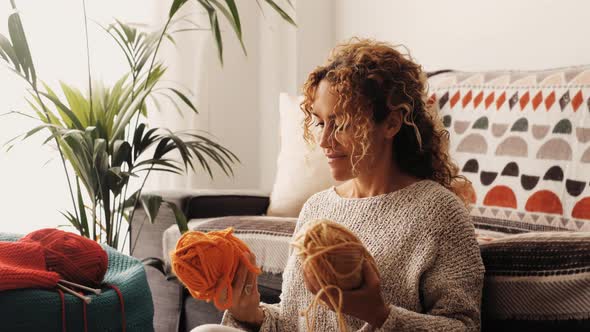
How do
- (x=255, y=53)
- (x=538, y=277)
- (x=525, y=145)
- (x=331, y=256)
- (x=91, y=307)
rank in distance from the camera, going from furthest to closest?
(x=255, y=53) → (x=525, y=145) → (x=91, y=307) → (x=538, y=277) → (x=331, y=256)

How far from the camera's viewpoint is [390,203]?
128 centimetres

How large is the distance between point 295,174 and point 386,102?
1.40 m

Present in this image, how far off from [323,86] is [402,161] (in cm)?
19

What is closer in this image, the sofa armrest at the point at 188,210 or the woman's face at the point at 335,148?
the woman's face at the point at 335,148

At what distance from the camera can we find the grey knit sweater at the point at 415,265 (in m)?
1.14

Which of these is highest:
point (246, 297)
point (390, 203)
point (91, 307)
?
point (390, 203)

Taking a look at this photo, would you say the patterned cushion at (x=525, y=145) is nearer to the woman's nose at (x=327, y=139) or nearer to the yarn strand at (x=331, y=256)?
the woman's nose at (x=327, y=139)

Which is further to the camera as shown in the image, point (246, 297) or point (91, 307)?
point (91, 307)

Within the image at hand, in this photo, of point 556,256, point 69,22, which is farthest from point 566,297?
point 69,22

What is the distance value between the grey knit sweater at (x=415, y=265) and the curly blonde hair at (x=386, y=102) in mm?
61

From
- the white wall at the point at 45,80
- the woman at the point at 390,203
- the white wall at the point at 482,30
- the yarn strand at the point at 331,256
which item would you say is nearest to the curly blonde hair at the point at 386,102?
the woman at the point at 390,203

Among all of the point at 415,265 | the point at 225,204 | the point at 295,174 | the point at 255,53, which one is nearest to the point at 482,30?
the point at 295,174

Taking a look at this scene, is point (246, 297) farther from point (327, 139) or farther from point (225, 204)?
point (225, 204)

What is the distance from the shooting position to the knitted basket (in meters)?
1.45
